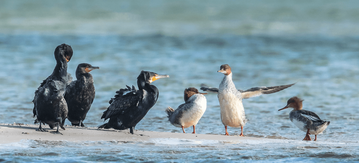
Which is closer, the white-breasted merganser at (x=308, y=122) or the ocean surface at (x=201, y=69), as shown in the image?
the ocean surface at (x=201, y=69)

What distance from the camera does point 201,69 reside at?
14.8 m

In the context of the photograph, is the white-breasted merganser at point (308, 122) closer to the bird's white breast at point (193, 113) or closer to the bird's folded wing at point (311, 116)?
the bird's folded wing at point (311, 116)

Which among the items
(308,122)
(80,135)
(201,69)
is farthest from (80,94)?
(201,69)

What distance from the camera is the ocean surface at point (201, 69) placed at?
19.0 feet

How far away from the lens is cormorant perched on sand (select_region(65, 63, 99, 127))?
23.7 feet

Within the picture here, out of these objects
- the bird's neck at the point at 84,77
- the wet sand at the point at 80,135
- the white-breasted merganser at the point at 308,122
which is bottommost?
the wet sand at the point at 80,135

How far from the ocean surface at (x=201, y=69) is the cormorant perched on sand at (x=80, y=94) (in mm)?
907

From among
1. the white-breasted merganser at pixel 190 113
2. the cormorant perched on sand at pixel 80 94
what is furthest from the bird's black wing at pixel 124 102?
the white-breasted merganser at pixel 190 113

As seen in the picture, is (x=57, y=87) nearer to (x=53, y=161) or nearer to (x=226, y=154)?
(x=53, y=161)

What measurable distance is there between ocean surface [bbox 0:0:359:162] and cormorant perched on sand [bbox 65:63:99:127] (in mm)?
907

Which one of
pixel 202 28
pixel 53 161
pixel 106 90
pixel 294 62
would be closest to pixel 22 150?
pixel 53 161

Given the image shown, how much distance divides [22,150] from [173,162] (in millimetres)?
1764

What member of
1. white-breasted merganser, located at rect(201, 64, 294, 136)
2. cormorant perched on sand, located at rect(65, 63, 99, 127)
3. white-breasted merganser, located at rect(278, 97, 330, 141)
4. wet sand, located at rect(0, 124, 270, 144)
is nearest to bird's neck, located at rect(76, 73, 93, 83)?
cormorant perched on sand, located at rect(65, 63, 99, 127)

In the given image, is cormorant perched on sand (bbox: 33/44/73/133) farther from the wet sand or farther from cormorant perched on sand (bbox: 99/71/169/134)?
cormorant perched on sand (bbox: 99/71/169/134)
